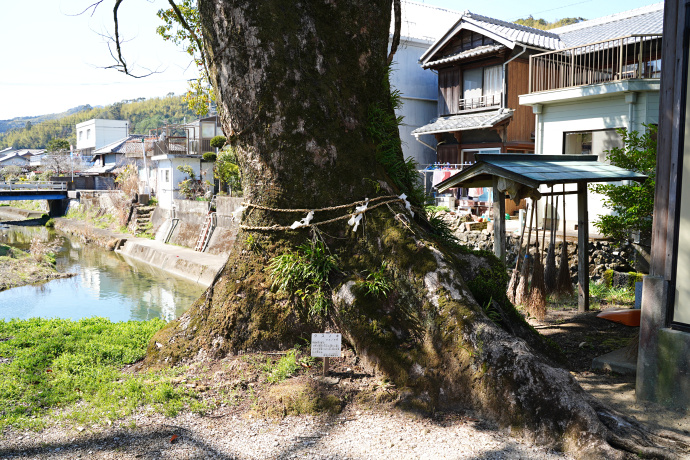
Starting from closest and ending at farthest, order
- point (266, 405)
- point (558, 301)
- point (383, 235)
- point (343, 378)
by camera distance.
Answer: point (266, 405), point (343, 378), point (383, 235), point (558, 301)

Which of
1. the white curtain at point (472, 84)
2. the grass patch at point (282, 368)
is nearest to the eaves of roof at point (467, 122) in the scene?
the white curtain at point (472, 84)

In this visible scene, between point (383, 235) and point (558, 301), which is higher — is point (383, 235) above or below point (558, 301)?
above

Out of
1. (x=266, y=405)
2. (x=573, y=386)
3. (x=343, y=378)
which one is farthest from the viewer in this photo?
(x=343, y=378)

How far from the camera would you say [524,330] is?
523cm

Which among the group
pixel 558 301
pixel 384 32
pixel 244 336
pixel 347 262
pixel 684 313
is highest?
pixel 384 32

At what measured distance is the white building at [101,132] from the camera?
203 feet

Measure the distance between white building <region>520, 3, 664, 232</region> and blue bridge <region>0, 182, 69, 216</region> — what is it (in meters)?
34.9

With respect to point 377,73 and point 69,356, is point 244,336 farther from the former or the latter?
point 377,73

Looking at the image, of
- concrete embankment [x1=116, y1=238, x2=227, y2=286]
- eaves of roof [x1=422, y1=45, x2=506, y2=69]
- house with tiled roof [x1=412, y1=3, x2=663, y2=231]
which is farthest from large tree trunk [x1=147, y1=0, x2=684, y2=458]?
eaves of roof [x1=422, y1=45, x2=506, y2=69]

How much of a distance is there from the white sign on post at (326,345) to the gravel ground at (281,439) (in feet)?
1.61

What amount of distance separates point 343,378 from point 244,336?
3.54ft

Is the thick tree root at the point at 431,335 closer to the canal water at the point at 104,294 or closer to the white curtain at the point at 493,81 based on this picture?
the canal water at the point at 104,294

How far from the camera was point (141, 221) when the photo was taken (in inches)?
1235

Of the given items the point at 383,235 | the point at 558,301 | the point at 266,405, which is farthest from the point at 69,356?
the point at 558,301
